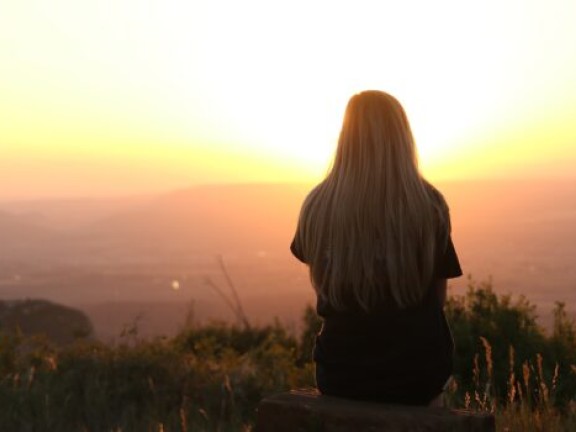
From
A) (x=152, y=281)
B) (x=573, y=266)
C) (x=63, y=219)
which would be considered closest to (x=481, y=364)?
(x=573, y=266)

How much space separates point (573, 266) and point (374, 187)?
4518cm

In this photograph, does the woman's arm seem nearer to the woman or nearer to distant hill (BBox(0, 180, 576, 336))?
the woman

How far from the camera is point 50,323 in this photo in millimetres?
21094

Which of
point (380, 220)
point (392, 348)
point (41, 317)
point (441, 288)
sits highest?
point (380, 220)

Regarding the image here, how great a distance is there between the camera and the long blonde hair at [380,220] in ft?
12.5

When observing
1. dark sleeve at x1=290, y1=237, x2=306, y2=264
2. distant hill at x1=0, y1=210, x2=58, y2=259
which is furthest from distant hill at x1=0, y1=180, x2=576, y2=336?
dark sleeve at x1=290, y1=237, x2=306, y2=264

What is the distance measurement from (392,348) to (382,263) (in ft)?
1.23

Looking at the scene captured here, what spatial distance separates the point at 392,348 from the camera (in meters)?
3.86

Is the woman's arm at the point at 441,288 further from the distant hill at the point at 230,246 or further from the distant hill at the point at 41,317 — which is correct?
the distant hill at the point at 230,246

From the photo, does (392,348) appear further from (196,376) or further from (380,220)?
(196,376)

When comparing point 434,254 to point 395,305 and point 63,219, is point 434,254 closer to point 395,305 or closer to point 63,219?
point 395,305

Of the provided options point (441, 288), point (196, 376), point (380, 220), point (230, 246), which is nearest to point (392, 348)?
point (441, 288)

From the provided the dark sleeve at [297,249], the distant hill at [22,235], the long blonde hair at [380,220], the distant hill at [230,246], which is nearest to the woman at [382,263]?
the long blonde hair at [380,220]

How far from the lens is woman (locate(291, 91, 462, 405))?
3.82m
